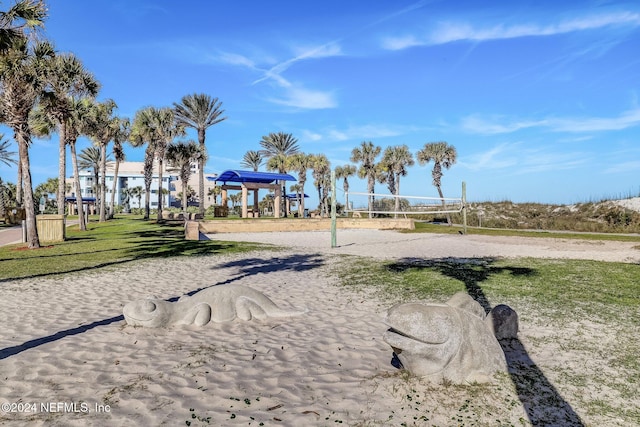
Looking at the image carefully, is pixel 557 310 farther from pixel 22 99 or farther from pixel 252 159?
pixel 252 159

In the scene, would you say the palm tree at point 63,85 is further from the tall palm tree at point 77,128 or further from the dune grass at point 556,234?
the dune grass at point 556,234

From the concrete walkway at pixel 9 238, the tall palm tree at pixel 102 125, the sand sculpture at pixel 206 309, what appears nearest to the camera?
the sand sculpture at pixel 206 309

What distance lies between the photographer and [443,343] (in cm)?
408

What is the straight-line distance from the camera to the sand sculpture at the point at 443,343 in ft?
13.1

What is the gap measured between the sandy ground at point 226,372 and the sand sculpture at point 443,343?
17cm

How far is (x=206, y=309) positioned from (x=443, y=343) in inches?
154

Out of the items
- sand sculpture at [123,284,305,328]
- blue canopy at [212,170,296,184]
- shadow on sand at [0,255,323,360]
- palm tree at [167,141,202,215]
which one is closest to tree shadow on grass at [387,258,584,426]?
sand sculpture at [123,284,305,328]

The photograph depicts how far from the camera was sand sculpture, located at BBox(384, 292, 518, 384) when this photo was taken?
3994 mm

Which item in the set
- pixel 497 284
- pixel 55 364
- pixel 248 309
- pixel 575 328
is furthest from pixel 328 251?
pixel 55 364

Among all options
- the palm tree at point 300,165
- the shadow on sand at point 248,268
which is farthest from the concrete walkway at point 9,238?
the palm tree at point 300,165

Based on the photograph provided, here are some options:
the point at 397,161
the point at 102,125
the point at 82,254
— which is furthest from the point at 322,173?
the point at 82,254

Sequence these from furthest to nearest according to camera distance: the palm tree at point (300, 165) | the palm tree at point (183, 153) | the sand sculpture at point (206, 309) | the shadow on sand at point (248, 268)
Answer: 1. the palm tree at point (300, 165)
2. the palm tree at point (183, 153)
3. the sand sculpture at point (206, 309)
4. the shadow on sand at point (248, 268)

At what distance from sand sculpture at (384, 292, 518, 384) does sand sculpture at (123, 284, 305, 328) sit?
3094mm

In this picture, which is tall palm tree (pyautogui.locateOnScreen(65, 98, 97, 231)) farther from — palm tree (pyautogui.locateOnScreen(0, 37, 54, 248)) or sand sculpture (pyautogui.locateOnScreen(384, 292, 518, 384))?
sand sculpture (pyautogui.locateOnScreen(384, 292, 518, 384))
